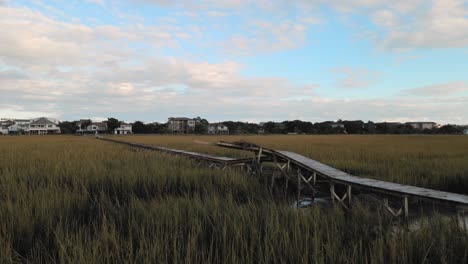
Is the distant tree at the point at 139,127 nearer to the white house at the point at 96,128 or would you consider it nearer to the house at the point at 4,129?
the white house at the point at 96,128

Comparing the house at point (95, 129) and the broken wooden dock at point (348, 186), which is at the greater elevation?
the house at point (95, 129)

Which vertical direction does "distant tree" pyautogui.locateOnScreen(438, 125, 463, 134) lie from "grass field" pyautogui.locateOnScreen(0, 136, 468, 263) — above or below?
above

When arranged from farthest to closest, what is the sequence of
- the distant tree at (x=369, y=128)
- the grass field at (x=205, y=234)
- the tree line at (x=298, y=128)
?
1. the distant tree at (x=369, y=128)
2. the tree line at (x=298, y=128)
3. the grass field at (x=205, y=234)

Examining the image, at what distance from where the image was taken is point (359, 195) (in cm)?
610

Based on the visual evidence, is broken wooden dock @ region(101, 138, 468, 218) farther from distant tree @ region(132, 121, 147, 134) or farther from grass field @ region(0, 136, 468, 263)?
distant tree @ region(132, 121, 147, 134)

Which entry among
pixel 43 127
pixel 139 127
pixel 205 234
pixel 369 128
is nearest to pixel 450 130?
pixel 369 128

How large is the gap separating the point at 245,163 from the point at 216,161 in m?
0.87

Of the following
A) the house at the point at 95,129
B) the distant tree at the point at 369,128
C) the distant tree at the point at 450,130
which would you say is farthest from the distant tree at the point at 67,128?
the distant tree at the point at 450,130

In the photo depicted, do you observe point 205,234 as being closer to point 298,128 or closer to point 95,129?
point 298,128

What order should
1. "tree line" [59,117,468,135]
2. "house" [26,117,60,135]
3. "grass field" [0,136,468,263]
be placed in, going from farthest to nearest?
"house" [26,117,60,135], "tree line" [59,117,468,135], "grass field" [0,136,468,263]

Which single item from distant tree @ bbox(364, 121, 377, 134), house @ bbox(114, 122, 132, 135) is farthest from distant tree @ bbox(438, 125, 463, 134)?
house @ bbox(114, 122, 132, 135)

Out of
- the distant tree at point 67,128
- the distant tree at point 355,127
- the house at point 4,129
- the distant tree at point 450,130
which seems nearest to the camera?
the distant tree at point 450,130

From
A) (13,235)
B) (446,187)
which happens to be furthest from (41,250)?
(446,187)

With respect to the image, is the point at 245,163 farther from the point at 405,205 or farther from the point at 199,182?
the point at 405,205
